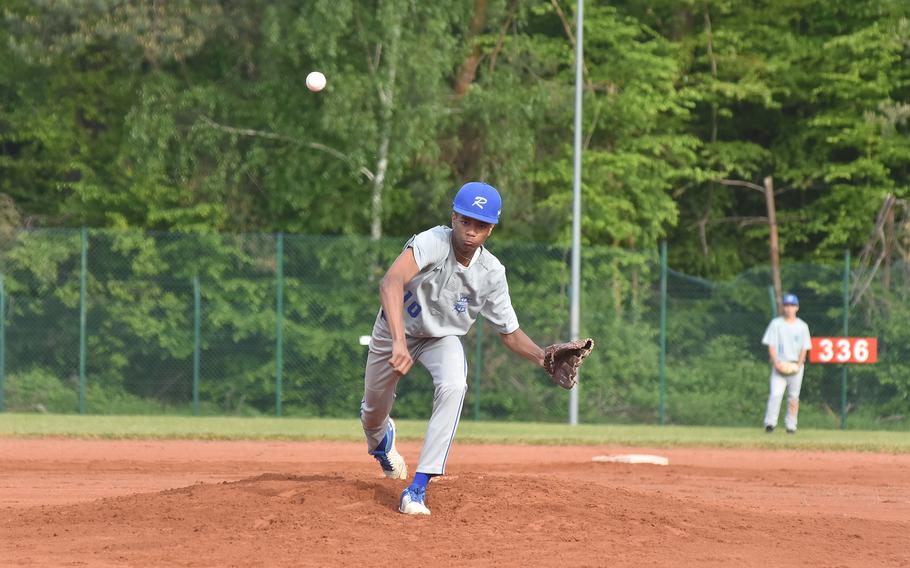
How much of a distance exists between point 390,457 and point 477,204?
7.45 feet

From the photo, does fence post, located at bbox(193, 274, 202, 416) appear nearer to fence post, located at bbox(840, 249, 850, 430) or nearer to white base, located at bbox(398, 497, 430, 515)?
fence post, located at bbox(840, 249, 850, 430)

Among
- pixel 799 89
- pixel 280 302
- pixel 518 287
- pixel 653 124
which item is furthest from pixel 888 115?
pixel 280 302

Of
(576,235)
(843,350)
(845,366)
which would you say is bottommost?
(845,366)

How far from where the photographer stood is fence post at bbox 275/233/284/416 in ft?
70.3

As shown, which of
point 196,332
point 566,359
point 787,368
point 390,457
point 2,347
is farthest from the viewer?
point 196,332

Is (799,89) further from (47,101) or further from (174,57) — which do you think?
(47,101)

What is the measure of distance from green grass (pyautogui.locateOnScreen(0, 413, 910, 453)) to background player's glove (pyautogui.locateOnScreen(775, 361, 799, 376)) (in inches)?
35.7

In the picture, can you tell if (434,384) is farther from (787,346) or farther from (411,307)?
(787,346)

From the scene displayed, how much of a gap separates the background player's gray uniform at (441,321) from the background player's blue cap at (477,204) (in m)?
0.26

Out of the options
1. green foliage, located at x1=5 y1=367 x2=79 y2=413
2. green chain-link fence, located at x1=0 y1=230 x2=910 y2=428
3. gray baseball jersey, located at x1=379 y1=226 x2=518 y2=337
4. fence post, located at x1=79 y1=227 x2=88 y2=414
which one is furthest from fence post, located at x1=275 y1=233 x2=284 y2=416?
gray baseball jersey, located at x1=379 y1=226 x2=518 y2=337

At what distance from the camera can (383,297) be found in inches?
295

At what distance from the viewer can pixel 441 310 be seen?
319 inches

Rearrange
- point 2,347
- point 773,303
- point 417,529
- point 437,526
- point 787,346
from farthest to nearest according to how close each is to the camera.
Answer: point 773,303 → point 2,347 → point 787,346 → point 437,526 → point 417,529

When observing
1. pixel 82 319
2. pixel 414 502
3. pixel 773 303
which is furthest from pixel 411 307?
pixel 773 303
